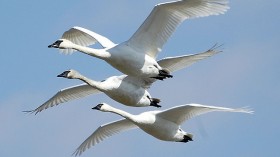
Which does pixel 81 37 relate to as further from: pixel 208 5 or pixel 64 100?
pixel 208 5

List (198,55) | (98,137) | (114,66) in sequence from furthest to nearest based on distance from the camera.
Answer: (98,137)
(198,55)
(114,66)

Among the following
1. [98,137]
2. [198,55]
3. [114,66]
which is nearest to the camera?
[114,66]

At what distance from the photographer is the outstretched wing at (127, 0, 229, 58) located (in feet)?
117

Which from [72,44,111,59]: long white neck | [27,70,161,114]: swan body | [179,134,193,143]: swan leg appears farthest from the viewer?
[179,134,193,143]: swan leg

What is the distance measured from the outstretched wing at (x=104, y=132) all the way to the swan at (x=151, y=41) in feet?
13.7

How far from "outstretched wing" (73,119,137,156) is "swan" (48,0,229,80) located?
4176mm

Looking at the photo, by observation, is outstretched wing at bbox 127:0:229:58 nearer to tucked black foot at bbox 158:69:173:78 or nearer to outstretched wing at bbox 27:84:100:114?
tucked black foot at bbox 158:69:173:78

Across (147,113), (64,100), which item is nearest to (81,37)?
(64,100)

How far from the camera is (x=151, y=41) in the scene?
Result: 36.4 metres

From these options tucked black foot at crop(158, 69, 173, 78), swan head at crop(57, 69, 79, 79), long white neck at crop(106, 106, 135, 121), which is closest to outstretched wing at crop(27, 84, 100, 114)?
long white neck at crop(106, 106, 135, 121)

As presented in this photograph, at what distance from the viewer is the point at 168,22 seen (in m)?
36.2

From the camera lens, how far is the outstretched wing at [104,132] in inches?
1587

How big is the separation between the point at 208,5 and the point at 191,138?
4.10 m

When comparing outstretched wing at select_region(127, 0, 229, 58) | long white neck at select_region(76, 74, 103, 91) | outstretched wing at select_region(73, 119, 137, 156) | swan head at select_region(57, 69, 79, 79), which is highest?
outstretched wing at select_region(127, 0, 229, 58)
